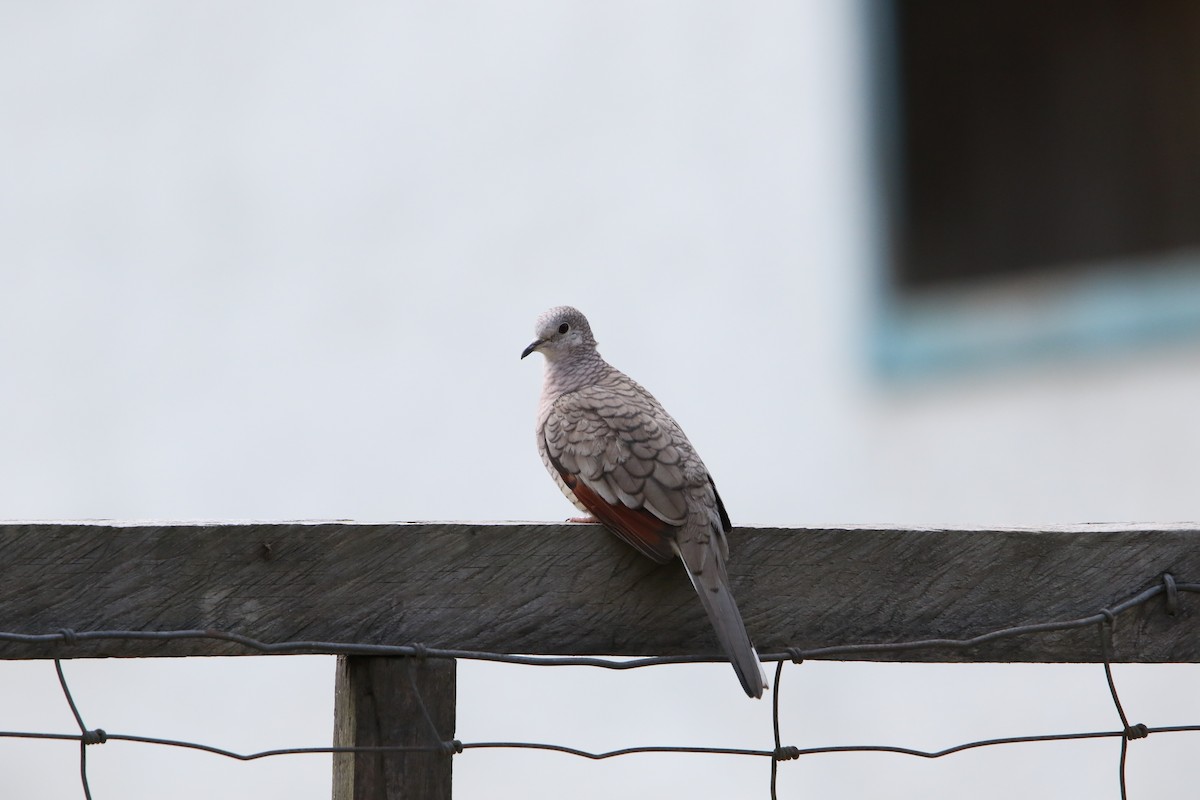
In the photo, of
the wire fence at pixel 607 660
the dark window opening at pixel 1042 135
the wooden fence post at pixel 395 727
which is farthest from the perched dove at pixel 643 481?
the dark window opening at pixel 1042 135

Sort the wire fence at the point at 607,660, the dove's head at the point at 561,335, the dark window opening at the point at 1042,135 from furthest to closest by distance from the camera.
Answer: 1. the dark window opening at the point at 1042,135
2. the dove's head at the point at 561,335
3. the wire fence at the point at 607,660

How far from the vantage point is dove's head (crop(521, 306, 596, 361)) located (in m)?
3.39

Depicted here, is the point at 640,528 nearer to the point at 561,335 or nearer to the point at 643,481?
the point at 643,481

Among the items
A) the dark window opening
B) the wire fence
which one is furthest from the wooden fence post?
the dark window opening

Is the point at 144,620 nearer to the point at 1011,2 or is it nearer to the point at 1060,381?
the point at 1060,381

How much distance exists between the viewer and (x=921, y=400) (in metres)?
4.73

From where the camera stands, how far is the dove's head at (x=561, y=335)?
3.39 metres

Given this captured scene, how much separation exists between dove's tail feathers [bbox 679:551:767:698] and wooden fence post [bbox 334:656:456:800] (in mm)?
368

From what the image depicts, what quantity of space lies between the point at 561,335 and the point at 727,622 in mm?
1533

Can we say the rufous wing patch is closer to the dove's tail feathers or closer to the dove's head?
the dove's tail feathers

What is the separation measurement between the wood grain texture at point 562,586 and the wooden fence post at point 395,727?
0.04m

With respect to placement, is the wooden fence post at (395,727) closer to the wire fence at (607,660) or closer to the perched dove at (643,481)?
Answer: the wire fence at (607,660)

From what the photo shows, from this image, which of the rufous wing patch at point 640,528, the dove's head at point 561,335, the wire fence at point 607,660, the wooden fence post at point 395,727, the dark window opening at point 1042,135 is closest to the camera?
the wire fence at point 607,660

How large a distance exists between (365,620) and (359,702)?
11 cm
